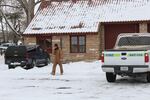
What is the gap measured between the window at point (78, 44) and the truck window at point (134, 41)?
1587cm

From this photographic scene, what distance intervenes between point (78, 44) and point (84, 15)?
2527 millimetres

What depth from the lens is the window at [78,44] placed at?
3634 centimetres

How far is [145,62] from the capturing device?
1736 cm

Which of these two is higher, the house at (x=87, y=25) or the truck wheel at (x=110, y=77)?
the house at (x=87, y=25)

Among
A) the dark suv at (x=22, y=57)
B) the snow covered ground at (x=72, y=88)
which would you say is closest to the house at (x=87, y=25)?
the dark suv at (x=22, y=57)

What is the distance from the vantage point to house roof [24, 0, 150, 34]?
35.5 meters

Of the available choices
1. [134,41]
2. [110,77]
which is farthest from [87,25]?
[110,77]

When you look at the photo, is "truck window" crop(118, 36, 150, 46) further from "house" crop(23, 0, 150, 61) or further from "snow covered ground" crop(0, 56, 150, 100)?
"house" crop(23, 0, 150, 61)

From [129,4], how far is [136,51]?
65.6 ft

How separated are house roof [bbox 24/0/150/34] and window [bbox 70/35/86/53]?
0.92 meters

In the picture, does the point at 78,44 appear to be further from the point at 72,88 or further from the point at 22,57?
the point at 72,88

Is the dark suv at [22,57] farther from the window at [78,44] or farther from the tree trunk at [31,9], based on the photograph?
the tree trunk at [31,9]

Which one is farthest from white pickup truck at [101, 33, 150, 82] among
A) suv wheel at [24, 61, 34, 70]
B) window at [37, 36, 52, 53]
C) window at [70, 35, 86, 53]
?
window at [37, 36, 52, 53]

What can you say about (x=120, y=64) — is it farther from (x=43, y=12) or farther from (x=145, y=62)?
(x=43, y=12)
